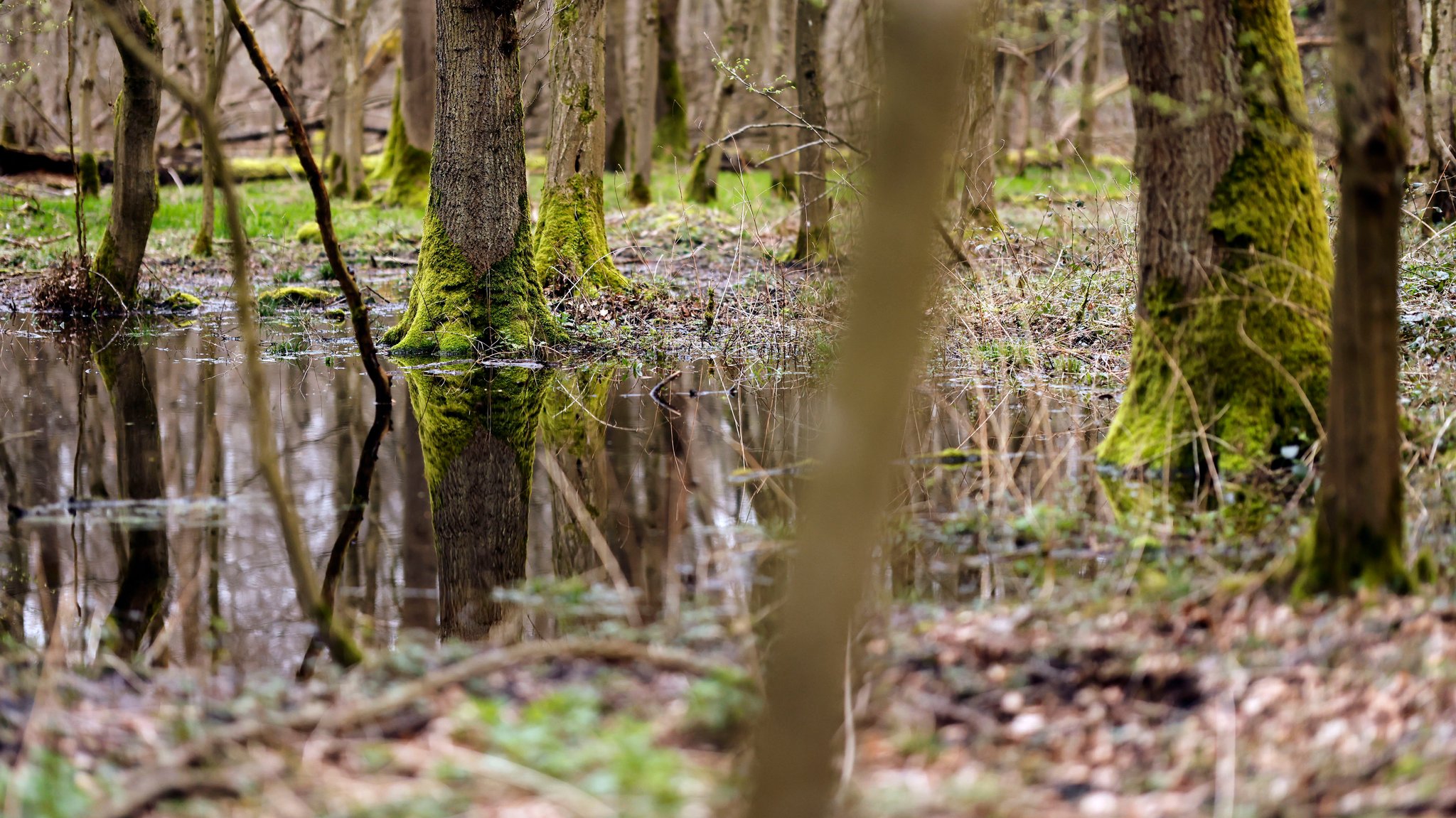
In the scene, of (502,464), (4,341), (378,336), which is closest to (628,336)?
(378,336)

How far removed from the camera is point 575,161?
13.0 meters

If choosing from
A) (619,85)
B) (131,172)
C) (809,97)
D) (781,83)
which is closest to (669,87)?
(619,85)

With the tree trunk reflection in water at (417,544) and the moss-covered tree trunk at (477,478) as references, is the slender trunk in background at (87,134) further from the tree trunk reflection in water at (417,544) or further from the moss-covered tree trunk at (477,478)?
the tree trunk reflection in water at (417,544)

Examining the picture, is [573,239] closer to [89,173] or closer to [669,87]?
[89,173]

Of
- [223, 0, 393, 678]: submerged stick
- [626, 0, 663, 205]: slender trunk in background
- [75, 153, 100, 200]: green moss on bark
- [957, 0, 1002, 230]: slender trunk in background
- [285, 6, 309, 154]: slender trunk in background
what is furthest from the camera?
[285, 6, 309, 154]: slender trunk in background

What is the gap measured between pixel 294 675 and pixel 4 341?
9.53 metres

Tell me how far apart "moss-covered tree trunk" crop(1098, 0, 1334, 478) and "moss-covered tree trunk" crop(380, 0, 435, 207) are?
18473mm

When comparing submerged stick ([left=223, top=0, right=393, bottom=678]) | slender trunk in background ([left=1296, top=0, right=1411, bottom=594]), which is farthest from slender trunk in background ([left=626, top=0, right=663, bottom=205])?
slender trunk in background ([left=1296, top=0, right=1411, bottom=594])

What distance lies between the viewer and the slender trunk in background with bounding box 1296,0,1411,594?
158 inches

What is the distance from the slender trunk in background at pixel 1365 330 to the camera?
4.01 metres

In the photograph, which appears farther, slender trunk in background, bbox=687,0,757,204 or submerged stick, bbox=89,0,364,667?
slender trunk in background, bbox=687,0,757,204

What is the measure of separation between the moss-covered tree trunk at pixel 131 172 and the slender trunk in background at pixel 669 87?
1390 cm

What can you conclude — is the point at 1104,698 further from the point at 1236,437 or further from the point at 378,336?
the point at 378,336

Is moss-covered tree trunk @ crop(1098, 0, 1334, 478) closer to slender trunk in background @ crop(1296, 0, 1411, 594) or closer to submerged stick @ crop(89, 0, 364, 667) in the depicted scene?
slender trunk in background @ crop(1296, 0, 1411, 594)
